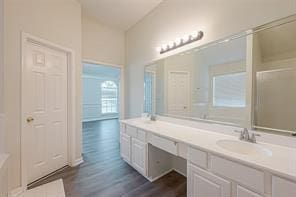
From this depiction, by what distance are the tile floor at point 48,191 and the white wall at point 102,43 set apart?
233 cm

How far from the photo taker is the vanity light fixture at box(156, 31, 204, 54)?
2.23 metres

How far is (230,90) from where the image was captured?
6.37ft

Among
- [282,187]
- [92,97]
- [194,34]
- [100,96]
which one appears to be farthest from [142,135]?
[100,96]

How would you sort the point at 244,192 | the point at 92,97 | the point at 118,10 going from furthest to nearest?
the point at 92,97, the point at 118,10, the point at 244,192

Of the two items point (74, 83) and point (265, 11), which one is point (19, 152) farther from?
point (265, 11)

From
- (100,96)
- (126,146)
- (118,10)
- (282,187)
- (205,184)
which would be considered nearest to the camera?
(282,187)

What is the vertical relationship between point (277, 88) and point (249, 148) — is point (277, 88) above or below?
above

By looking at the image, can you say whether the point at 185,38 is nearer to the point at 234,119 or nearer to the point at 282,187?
the point at 234,119

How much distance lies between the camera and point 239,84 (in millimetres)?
1831

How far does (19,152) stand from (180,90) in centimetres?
233

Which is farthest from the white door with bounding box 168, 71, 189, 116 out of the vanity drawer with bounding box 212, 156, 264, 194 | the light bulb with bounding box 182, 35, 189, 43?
the vanity drawer with bounding box 212, 156, 264, 194

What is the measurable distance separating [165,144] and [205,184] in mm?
638

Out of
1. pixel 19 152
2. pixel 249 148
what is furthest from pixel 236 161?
pixel 19 152

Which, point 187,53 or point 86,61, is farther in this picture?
point 86,61
